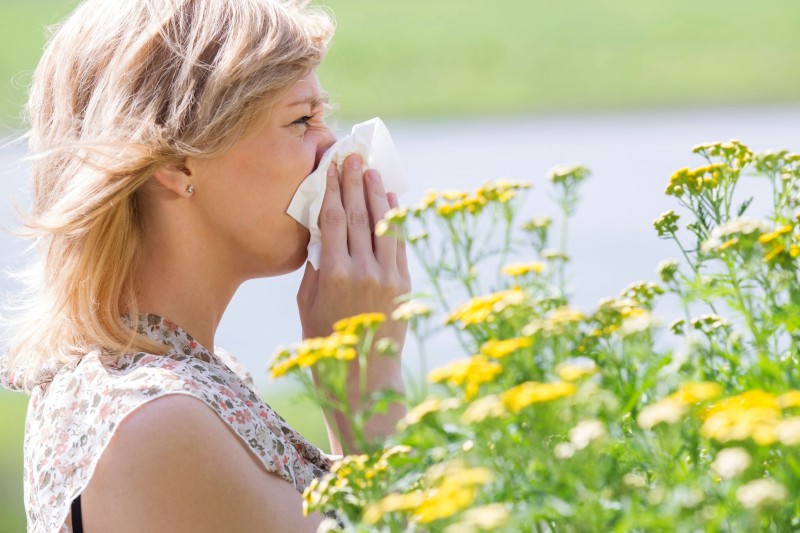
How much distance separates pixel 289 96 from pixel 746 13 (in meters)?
11.2

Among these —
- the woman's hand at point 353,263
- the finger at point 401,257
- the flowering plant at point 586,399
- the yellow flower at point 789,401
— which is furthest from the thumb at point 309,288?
the yellow flower at point 789,401

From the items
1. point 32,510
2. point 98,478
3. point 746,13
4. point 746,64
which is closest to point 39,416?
point 32,510

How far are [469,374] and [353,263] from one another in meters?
0.72

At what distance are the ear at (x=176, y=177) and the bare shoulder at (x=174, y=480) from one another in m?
0.30

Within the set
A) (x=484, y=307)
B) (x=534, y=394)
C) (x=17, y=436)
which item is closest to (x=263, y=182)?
(x=484, y=307)

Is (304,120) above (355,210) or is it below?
above

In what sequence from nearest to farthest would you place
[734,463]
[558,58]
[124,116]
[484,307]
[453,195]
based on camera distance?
[734,463]
[484,307]
[453,195]
[124,116]
[558,58]

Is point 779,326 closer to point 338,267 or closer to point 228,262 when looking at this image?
point 338,267

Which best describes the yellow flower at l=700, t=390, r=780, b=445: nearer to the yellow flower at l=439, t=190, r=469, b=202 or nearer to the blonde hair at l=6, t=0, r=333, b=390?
the yellow flower at l=439, t=190, r=469, b=202

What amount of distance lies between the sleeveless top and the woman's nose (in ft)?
0.92

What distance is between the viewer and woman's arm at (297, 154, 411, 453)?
1.20m

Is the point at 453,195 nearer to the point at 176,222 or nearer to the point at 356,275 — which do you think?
the point at 356,275

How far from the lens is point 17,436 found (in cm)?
369

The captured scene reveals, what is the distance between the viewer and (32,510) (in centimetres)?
120
